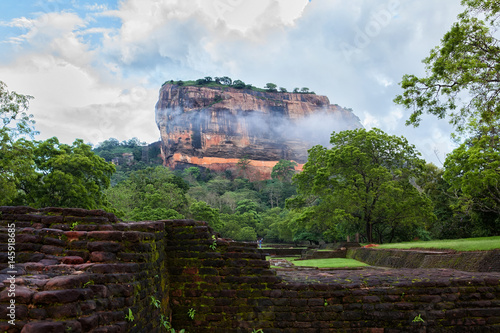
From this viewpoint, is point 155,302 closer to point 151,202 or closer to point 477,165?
point 477,165

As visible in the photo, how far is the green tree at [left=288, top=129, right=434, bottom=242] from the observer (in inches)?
758

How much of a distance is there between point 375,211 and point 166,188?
2052 cm

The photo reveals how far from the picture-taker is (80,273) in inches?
130

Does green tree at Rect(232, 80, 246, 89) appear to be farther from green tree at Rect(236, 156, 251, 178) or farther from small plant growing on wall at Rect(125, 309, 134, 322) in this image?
small plant growing on wall at Rect(125, 309, 134, 322)

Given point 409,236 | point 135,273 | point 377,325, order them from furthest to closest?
point 409,236 → point 377,325 → point 135,273

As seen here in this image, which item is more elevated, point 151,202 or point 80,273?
point 151,202

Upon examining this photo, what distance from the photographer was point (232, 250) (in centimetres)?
553

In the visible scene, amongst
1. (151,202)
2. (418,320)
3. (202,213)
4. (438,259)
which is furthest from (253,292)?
(202,213)

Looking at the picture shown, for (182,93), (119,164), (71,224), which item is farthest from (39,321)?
(182,93)

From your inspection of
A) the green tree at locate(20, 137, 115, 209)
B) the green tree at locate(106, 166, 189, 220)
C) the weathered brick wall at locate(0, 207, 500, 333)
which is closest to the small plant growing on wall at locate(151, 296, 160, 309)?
the weathered brick wall at locate(0, 207, 500, 333)

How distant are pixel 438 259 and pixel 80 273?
9082 mm

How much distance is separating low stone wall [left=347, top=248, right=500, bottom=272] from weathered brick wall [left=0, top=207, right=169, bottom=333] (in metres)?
7.03

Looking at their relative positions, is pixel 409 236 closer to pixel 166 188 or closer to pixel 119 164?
pixel 166 188

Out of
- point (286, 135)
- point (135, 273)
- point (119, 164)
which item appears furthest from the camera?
point (286, 135)
